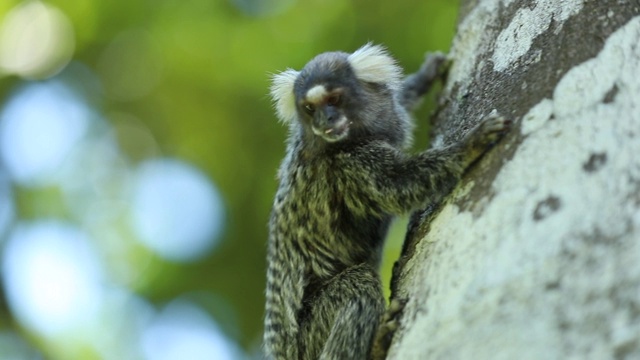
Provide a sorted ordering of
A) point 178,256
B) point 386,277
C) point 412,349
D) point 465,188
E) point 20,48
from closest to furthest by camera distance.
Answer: point 412,349 → point 465,188 → point 386,277 → point 178,256 → point 20,48

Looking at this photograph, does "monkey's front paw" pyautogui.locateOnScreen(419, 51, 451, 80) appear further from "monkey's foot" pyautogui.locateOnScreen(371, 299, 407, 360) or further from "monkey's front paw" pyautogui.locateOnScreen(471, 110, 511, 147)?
"monkey's foot" pyautogui.locateOnScreen(371, 299, 407, 360)

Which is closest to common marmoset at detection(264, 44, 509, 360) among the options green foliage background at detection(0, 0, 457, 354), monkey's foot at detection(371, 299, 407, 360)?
monkey's foot at detection(371, 299, 407, 360)

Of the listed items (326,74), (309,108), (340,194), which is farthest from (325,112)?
(340,194)

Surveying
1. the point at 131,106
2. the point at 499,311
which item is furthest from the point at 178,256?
the point at 499,311

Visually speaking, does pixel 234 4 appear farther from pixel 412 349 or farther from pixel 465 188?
pixel 412 349

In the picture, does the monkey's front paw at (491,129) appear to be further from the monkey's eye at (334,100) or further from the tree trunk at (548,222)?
the monkey's eye at (334,100)

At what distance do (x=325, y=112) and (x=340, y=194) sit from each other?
494mm

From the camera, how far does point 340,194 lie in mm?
3936

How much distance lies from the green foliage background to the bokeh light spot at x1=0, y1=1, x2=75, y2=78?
0.33 feet

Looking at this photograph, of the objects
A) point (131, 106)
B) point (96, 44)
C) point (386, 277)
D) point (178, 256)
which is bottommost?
point (386, 277)

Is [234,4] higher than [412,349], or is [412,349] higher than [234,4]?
[234,4]

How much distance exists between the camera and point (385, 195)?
3713 mm

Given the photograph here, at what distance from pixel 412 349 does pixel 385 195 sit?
4.23ft

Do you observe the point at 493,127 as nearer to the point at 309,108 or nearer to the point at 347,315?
the point at 347,315
